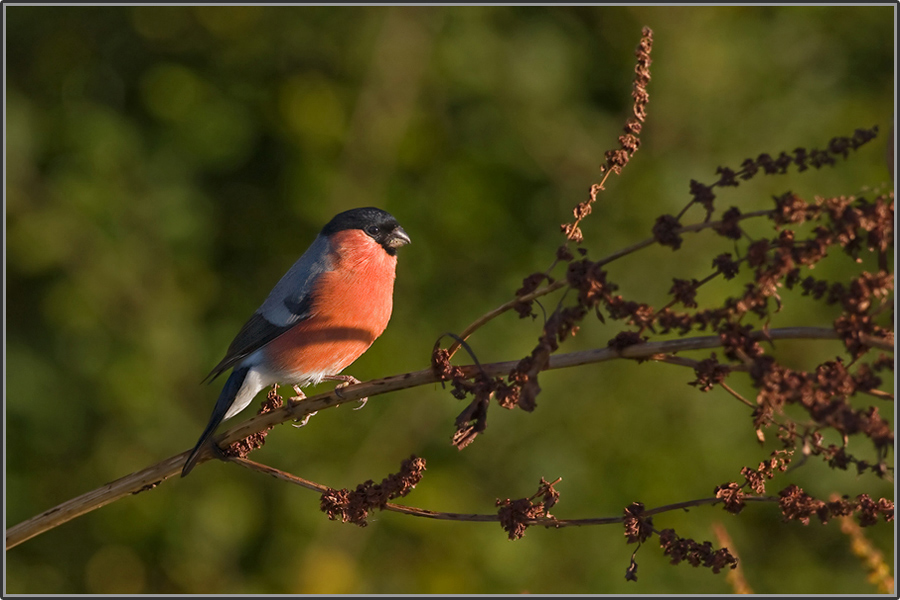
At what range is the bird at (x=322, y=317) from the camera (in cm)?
315

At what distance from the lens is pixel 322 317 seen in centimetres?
321

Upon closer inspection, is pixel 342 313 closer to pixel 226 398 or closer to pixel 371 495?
pixel 226 398

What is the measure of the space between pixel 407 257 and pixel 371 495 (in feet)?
9.63

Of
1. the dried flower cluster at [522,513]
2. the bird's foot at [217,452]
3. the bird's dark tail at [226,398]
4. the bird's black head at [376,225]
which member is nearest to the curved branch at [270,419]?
the bird's foot at [217,452]

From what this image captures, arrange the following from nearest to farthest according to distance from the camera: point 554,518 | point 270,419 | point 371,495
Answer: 1. point 554,518
2. point 371,495
3. point 270,419

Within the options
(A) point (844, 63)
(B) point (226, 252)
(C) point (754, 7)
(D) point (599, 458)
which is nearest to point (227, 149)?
(B) point (226, 252)

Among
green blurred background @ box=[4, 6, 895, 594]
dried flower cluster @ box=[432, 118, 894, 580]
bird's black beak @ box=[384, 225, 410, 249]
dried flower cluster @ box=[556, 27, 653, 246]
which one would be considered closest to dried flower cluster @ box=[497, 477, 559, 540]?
dried flower cluster @ box=[432, 118, 894, 580]

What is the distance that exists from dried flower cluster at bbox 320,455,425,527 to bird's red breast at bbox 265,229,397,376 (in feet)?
4.42

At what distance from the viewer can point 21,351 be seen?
15.0ft

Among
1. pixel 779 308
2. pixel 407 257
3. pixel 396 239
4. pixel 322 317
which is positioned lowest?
pixel 779 308

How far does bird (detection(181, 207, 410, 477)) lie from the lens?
315 cm

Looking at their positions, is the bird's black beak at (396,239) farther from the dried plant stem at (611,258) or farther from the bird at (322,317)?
the dried plant stem at (611,258)

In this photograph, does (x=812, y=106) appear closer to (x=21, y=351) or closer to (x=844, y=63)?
(x=844, y=63)

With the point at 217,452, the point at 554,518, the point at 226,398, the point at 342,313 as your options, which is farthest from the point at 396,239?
the point at 554,518
